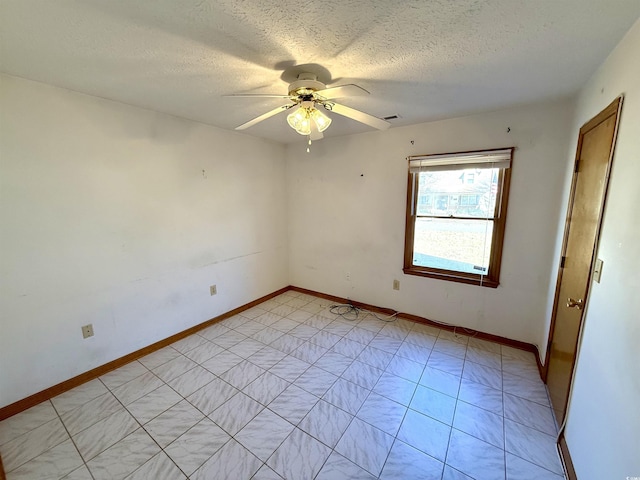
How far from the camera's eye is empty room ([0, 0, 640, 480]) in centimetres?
122

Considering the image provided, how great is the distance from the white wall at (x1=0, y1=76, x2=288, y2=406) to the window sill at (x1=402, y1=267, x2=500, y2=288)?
227cm

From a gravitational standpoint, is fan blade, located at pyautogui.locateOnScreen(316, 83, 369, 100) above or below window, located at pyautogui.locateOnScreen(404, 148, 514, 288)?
above

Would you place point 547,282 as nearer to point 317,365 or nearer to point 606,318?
point 606,318

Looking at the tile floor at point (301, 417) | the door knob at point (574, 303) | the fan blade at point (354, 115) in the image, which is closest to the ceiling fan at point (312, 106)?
the fan blade at point (354, 115)

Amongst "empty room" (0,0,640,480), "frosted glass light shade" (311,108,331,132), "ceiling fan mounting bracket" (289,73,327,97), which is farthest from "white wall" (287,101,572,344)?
"ceiling fan mounting bracket" (289,73,327,97)

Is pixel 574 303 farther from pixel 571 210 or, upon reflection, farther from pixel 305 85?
pixel 305 85

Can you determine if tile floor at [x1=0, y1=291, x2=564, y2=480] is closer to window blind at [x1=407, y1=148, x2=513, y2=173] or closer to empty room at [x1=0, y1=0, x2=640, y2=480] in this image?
empty room at [x1=0, y1=0, x2=640, y2=480]

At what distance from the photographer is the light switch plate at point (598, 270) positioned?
4.40 ft

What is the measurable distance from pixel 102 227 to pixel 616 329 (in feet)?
11.0

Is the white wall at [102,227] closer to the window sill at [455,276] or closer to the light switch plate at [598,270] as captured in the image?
the window sill at [455,276]

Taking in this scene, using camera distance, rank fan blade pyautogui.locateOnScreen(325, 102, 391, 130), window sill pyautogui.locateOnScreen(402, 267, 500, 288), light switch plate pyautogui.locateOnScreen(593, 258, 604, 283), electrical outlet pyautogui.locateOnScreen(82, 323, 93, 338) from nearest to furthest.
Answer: light switch plate pyautogui.locateOnScreen(593, 258, 604, 283) < fan blade pyautogui.locateOnScreen(325, 102, 391, 130) < electrical outlet pyautogui.locateOnScreen(82, 323, 93, 338) < window sill pyautogui.locateOnScreen(402, 267, 500, 288)

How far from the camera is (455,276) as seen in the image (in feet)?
9.21

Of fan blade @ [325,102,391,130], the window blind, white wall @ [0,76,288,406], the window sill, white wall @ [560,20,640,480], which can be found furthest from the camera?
the window sill

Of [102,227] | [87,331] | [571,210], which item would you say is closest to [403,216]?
[571,210]
